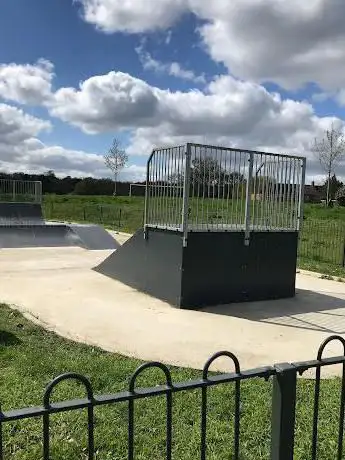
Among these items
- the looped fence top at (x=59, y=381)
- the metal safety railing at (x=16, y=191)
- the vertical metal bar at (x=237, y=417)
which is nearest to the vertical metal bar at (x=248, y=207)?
the vertical metal bar at (x=237, y=417)

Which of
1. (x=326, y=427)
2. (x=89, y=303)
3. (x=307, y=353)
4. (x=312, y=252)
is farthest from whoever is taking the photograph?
(x=312, y=252)

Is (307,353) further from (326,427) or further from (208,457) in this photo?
(208,457)

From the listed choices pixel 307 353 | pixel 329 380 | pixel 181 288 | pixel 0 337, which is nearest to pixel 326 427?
pixel 329 380

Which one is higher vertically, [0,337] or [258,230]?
[258,230]

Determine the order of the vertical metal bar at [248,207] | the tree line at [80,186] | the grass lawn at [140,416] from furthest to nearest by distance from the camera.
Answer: the tree line at [80,186] → the vertical metal bar at [248,207] → the grass lawn at [140,416]

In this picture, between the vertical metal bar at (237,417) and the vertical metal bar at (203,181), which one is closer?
the vertical metal bar at (237,417)

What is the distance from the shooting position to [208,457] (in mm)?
3141

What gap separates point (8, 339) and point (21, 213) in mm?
16764

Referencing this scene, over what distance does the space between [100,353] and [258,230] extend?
4.27 m

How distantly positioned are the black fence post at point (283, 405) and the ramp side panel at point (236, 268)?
592 centimetres

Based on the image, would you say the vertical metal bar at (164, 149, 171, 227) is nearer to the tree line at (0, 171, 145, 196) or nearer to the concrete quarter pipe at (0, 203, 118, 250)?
the concrete quarter pipe at (0, 203, 118, 250)

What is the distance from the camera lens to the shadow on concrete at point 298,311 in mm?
7340

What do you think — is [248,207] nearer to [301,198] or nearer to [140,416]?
[301,198]

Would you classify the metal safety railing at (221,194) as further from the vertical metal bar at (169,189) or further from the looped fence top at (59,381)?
the looped fence top at (59,381)
